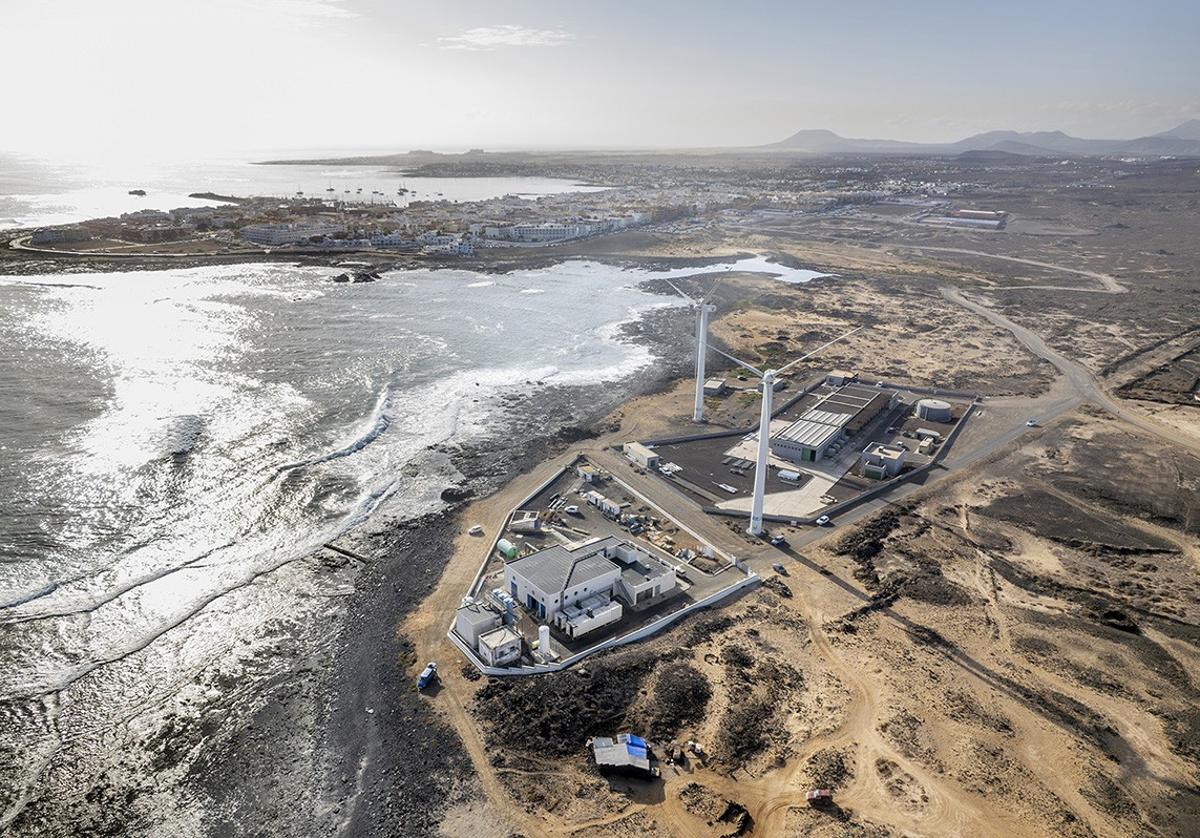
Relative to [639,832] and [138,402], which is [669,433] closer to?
[639,832]

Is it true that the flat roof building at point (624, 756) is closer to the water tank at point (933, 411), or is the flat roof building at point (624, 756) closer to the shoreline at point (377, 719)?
the shoreline at point (377, 719)

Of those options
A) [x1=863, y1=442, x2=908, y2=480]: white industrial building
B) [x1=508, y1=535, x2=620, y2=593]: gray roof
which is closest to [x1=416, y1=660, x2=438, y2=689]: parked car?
[x1=508, y1=535, x2=620, y2=593]: gray roof

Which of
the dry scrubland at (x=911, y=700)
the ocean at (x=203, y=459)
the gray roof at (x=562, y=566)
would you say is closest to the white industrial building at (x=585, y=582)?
the gray roof at (x=562, y=566)

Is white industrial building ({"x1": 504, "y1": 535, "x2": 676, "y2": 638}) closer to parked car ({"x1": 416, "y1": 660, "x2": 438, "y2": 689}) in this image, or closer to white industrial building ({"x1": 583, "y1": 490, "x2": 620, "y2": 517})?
white industrial building ({"x1": 583, "y1": 490, "x2": 620, "y2": 517})

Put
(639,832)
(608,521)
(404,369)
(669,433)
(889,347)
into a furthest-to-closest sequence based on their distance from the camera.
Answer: (889,347) → (404,369) → (669,433) → (608,521) → (639,832)

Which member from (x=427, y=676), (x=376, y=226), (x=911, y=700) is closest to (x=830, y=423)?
(x=911, y=700)

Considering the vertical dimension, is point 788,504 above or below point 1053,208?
below

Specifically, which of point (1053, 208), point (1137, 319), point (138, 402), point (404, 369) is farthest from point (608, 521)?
point (1053, 208)

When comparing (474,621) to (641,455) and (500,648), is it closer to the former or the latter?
(500,648)
